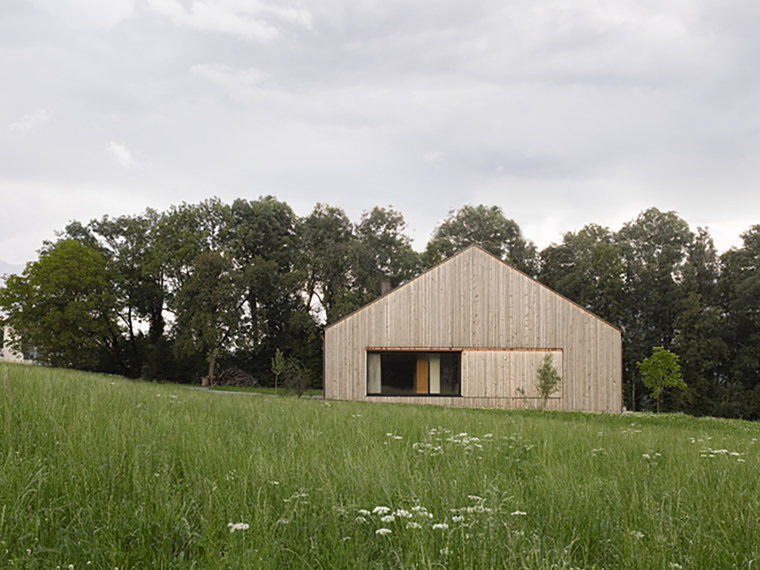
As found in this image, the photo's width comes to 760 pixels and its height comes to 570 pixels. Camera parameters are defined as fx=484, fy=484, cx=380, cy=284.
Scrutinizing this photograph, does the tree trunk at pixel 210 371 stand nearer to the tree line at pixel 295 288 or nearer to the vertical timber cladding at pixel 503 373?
the tree line at pixel 295 288

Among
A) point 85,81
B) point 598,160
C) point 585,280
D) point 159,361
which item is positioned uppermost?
point 598,160

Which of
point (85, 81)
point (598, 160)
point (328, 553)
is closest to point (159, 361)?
point (85, 81)

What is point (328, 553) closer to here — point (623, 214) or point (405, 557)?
point (405, 557)

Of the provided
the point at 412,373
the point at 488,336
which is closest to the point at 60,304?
the point at 412,373

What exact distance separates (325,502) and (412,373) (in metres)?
18.2

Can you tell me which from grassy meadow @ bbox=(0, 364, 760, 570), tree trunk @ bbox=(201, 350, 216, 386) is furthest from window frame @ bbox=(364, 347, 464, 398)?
grassy meadow @ bbox=(0, 364, 760, 570)

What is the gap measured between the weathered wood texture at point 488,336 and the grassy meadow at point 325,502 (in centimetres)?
1508

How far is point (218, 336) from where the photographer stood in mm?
30719

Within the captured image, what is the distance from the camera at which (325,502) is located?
111 inches

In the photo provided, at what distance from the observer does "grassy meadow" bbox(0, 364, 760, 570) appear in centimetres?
236

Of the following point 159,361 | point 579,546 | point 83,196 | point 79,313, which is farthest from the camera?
point 159,361

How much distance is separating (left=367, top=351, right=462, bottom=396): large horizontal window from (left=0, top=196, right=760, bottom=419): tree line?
25.2 ft

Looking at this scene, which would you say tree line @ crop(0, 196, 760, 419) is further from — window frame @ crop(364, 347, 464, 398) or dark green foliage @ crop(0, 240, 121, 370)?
window frame @ crop(364, 347, 464, 398)

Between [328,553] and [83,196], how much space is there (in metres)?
15.9
